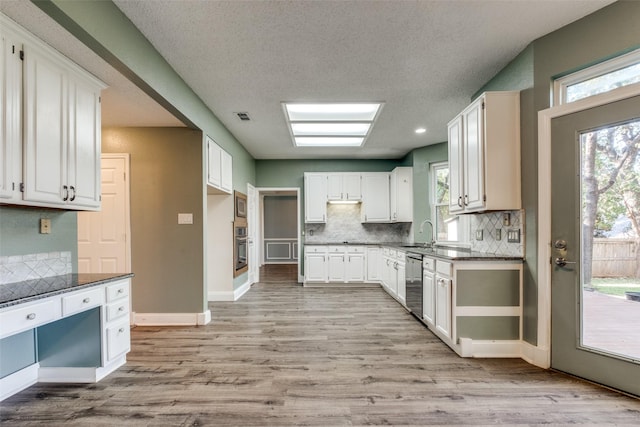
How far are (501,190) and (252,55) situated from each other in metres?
2.50

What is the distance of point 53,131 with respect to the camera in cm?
197

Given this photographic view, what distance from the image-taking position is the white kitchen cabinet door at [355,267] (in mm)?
5633

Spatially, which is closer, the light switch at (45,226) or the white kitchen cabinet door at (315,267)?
the light switch at (45,226)

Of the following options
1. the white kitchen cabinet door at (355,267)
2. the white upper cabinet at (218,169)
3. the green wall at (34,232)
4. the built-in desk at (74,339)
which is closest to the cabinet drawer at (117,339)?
the built-in desk at (74,339)

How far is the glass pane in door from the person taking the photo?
204 centimetres

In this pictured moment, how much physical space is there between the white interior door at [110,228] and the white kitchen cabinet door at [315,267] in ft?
9.94

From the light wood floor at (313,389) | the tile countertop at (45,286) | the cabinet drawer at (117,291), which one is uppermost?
the tile countertop at (45,286)

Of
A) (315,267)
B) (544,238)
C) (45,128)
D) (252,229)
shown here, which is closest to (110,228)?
(45,128)

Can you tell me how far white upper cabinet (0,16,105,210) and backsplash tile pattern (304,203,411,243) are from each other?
4.32 meters

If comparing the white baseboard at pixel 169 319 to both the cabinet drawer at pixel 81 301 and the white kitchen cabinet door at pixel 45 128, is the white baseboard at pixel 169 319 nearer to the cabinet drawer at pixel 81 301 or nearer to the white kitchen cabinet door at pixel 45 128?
the cabinet drawer at pixel 81 301

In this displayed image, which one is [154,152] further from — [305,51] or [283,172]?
[283,172]

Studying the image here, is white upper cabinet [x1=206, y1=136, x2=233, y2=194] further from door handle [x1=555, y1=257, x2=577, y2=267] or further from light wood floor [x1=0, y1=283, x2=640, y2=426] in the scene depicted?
A: door handle [x1=555, y1=257, x2=577, y2=267]

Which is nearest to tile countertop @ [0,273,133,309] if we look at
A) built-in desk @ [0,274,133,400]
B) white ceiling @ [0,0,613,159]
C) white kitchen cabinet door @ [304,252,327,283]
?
built-in desk @ [0,274,133,400]

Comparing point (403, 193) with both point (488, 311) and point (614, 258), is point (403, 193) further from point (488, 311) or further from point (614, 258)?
point (614, 258)
